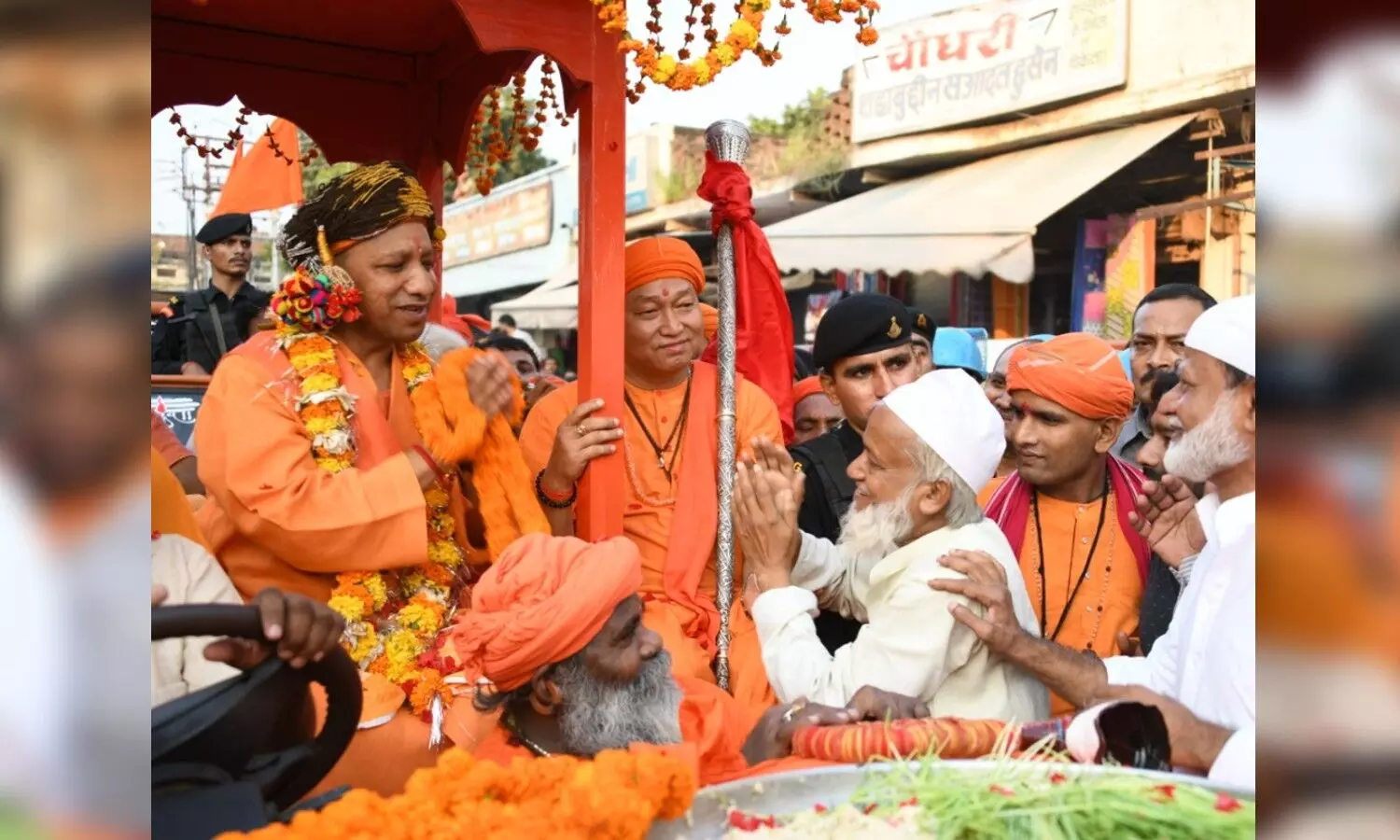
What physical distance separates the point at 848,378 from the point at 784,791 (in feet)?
6.48

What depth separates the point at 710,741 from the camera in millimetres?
2920

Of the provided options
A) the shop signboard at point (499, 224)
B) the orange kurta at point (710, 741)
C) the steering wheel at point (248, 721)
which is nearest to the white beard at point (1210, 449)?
the orange kurta at point (710, 741)

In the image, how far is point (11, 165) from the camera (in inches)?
62.6

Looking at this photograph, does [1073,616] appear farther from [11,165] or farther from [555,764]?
[11,165]

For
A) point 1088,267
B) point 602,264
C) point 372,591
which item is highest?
point 1088,267

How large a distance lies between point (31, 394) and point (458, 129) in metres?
3.29

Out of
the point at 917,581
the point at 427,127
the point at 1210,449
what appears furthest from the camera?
the point at 427,127

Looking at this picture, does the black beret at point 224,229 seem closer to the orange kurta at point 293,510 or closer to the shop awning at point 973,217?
the orange kurta at point 293,510

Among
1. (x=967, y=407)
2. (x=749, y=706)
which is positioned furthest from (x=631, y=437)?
(x=967, y=407)

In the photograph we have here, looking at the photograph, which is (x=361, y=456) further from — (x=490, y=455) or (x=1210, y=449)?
(x=1210, y=449)

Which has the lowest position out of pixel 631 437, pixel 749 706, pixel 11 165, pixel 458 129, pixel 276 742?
pixel 749 706

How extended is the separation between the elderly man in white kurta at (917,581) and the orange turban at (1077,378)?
402 millimetres

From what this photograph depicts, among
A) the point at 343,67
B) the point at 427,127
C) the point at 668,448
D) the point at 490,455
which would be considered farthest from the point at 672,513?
the point at 343,67

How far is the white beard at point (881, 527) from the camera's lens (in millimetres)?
3047
